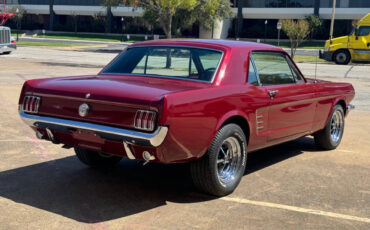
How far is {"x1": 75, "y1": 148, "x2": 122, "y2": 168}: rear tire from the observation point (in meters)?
5.81

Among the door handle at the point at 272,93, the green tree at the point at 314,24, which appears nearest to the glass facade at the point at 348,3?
the green tree at the point at 314,24

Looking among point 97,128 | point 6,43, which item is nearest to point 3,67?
point 6,43

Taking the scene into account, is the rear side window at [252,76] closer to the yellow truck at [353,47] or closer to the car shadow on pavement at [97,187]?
the car shadow on pavement at [97,187]

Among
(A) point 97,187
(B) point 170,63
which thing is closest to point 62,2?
(B) point 170,63

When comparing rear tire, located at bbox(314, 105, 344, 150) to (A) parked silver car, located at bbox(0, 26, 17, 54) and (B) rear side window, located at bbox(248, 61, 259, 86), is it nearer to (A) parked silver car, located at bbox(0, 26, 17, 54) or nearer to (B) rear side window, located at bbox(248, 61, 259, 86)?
(B) rear side window, located at bbox(248, 61, 259, 86)

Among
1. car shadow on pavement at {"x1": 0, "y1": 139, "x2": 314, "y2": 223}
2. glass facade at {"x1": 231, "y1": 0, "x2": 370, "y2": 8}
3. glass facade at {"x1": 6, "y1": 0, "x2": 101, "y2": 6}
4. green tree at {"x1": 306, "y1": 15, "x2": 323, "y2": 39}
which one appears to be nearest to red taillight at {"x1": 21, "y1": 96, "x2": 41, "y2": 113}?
car shadow on pavement at {"x1": 0, "y1": 139, "x2": 314, "y2": 223}

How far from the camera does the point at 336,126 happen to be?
7.33 meters

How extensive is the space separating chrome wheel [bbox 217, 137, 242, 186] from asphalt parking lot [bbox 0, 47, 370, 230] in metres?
0.20

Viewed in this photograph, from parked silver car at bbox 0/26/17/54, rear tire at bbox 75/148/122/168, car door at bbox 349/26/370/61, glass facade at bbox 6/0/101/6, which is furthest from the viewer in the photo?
glass facade at bbox 6/0/101/6

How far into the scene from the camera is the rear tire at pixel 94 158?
5.81 m

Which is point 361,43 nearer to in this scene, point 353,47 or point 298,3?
point 353,47

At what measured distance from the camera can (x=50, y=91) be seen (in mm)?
4781

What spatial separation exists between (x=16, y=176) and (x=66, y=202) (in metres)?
1.13

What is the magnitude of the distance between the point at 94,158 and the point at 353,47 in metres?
25.5
